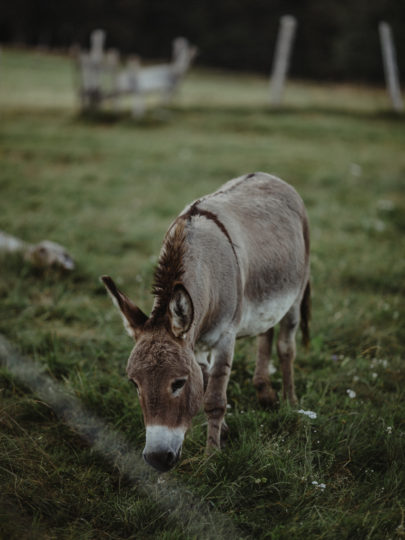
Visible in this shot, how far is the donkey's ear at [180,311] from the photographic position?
2.10m

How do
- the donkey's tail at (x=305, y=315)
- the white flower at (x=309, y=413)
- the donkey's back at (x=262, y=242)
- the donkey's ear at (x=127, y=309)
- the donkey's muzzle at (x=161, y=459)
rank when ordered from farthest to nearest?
the donkey's tail at (x=305, y=315), the white flower at (x=309, y=413), the donkey's back at (x=262, y=242), the donkey's ear at (x=127, y=309), the donkey's muzzle at (x=161, y=459)

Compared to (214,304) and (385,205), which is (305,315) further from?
(385,205)

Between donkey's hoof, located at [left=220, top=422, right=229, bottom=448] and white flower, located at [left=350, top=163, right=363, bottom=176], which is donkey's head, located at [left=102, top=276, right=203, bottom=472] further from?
white flower, located at [left=350, top=163, right=363, bottom=176]

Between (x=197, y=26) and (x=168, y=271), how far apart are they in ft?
142

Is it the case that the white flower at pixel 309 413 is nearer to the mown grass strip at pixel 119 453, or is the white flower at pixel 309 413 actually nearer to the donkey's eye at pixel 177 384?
the mown grass strip at pixel 119 453

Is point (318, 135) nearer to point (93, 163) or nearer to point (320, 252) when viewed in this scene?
point (93, 163)

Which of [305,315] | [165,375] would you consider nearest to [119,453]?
[165,375]

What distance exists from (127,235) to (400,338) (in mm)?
3807

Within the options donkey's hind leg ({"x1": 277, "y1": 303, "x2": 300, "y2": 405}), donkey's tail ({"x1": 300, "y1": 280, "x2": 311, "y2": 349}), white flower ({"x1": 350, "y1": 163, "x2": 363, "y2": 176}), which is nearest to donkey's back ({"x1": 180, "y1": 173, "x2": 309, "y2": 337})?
donkey's hind leg ({"x1": 277, "y1": 303, "x2": 300, "y2": 405})

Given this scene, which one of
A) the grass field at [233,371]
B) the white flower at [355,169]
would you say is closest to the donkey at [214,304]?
the grass field at [233,371]

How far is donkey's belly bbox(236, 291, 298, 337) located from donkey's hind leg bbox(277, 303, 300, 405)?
342 millimetres

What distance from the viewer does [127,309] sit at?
2.25 meters

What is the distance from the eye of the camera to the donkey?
213 centimetres

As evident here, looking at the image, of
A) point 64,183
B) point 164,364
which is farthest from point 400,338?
point 64,183
